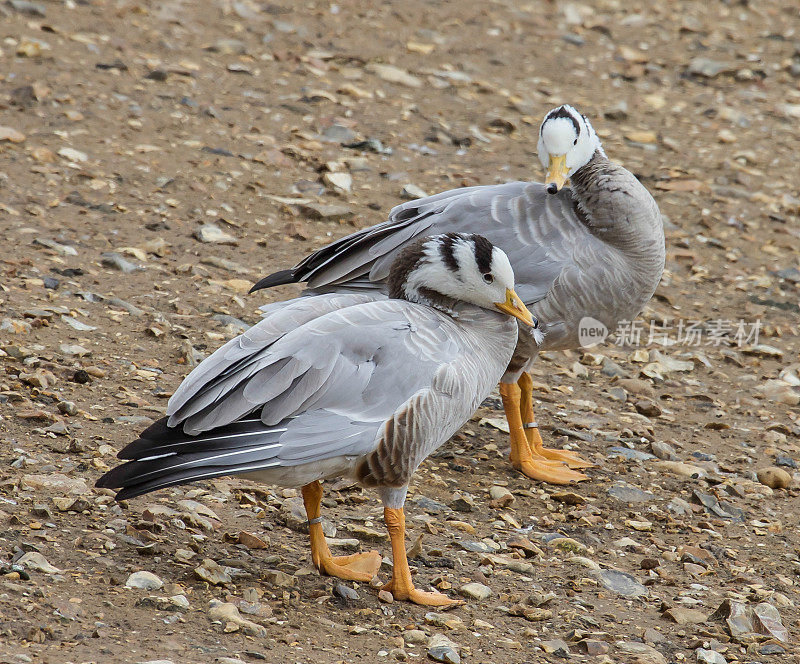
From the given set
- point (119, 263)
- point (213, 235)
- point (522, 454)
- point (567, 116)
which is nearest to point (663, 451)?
point (522, 454)

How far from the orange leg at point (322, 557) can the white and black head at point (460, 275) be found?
1086mm

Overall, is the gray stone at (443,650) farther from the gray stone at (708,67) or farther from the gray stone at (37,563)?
the gray stone at (708,67)

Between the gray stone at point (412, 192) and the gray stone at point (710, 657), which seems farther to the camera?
the gray stone at point (412, 192)

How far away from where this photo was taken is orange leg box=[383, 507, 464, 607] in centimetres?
477

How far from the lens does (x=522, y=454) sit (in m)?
6.52

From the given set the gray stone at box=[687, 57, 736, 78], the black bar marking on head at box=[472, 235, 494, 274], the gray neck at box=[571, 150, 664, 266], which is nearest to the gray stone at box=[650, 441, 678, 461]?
the gray neck at box=[571, 150, 664, 266]

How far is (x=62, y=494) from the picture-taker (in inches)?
197

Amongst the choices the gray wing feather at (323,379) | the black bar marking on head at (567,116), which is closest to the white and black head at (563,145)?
the black bar marking on head at (567,116)

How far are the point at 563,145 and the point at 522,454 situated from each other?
Result: 1946 millimetres

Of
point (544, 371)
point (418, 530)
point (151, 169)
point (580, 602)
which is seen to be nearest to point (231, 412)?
point (418, 530)

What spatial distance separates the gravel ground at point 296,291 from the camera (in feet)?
15.2

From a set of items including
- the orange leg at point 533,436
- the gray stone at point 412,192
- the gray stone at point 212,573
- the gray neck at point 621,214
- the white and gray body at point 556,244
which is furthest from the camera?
the gray stone at point 412,192

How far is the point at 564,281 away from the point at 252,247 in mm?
3091

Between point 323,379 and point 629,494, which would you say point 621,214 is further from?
point 323,379
